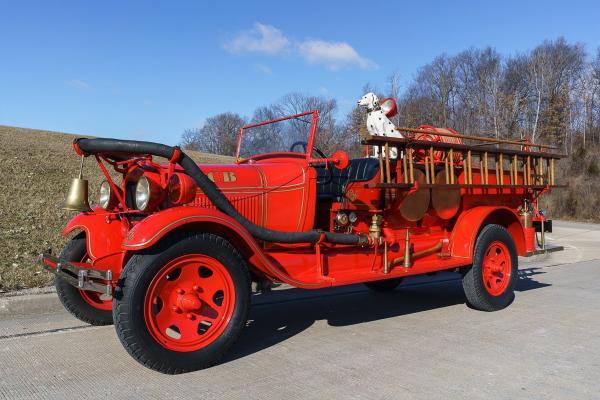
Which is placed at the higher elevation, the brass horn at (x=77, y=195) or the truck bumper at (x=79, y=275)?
the brass horn at (x=77, y=195)

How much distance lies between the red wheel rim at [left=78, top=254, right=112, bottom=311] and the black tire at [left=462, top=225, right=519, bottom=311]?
3897mm

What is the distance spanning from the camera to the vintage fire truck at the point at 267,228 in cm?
368

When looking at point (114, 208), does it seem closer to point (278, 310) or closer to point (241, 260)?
point (241, 260)

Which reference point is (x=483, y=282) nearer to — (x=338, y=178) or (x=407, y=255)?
(x=407, y=255)

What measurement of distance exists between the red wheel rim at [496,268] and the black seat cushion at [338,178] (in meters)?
1.76

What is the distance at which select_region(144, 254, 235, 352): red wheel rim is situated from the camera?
12.0ft

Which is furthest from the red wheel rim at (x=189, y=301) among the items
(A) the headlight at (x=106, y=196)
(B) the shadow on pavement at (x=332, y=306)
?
(A) the headlight at (x=106, y=196)

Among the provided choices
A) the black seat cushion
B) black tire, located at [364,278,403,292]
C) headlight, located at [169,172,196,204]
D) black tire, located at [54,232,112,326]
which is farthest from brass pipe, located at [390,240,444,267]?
black tire, located at [54,232,112,326]

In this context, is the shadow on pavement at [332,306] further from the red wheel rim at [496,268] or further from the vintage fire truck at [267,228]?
the red wheel rim at [496,268]

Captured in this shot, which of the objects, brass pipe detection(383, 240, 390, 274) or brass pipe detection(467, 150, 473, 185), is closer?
brass pipe detection(383, 240, 390, 274)

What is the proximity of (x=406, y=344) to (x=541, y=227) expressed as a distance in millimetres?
3438

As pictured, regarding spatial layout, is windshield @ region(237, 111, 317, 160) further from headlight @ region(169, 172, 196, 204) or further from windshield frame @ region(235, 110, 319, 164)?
headlight @ region(169, 172, 196, 204)

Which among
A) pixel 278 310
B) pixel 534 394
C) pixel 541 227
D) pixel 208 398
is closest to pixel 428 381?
pixel 534 394

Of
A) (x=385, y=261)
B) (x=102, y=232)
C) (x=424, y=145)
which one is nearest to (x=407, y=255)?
(x=385, y=261)
